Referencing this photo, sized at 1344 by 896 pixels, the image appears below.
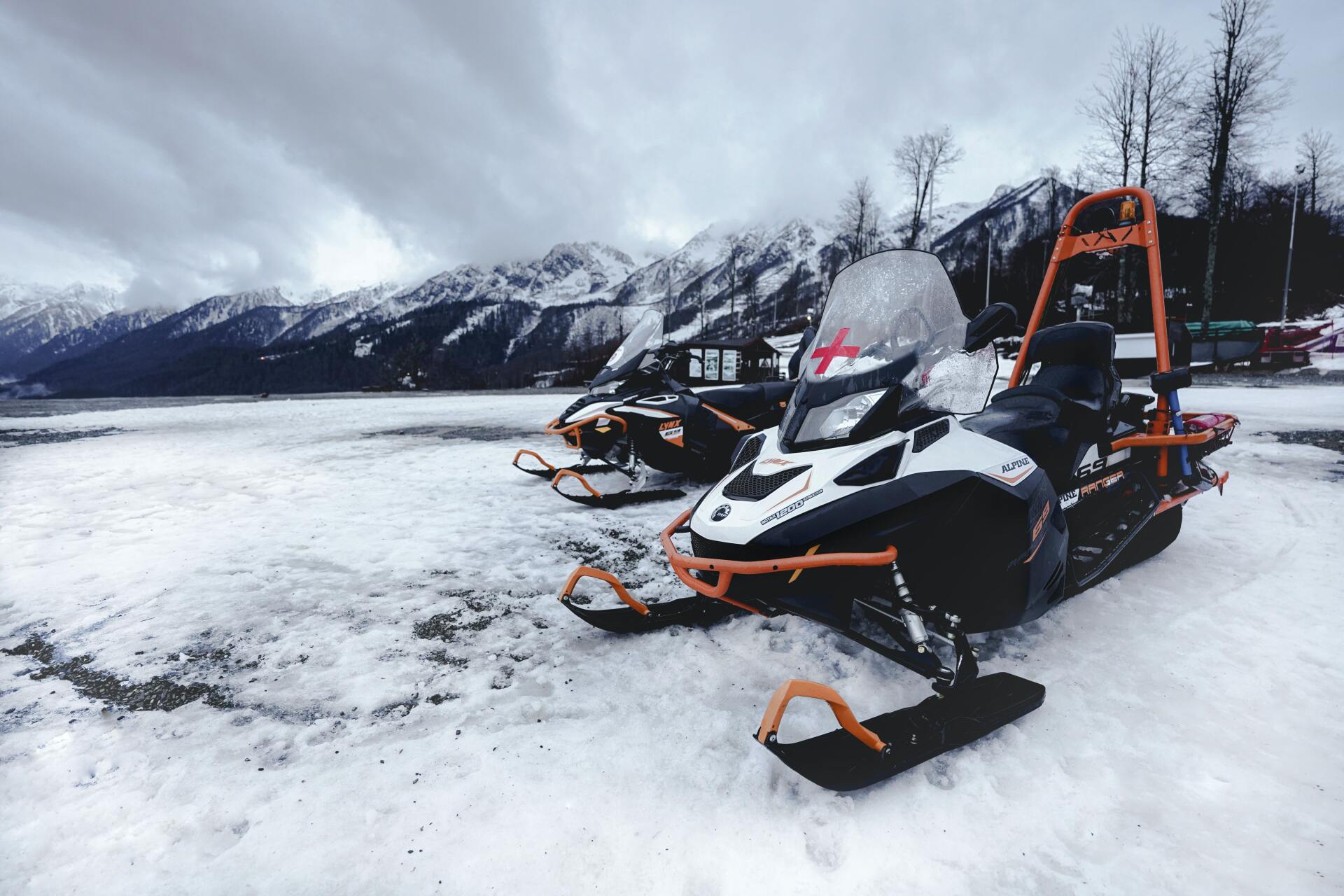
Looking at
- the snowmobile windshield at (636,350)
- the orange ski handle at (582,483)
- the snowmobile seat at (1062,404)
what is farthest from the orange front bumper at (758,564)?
the snowmobile windshield at (636,350)

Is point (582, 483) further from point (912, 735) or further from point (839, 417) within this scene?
point (912, 735)

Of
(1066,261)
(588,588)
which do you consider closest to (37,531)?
(588,588)

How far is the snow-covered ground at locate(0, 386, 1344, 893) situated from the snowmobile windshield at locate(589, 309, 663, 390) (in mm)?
2403

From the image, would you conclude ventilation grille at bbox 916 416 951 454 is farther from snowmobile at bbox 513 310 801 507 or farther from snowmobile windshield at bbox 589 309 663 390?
snowmobile windshield at bbox 589 309 663 390

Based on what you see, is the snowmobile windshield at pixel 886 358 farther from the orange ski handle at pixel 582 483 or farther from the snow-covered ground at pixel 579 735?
the orange ski handle at pixel 582 483

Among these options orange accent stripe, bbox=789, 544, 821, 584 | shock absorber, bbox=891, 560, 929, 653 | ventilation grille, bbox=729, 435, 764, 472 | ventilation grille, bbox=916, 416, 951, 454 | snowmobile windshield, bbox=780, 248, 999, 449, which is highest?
snowmobile windshield, bbox=780, 248, 999, 449

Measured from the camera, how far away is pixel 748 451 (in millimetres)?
2766

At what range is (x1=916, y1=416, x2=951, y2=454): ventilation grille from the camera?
92.5 inches

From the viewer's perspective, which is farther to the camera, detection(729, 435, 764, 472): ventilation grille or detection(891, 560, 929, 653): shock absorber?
detection(729, 435, 764, 472): ventilation grille

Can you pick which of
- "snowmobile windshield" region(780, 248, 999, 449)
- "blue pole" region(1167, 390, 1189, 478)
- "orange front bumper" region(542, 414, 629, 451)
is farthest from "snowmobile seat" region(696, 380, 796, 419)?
"snowmobile windshield" region(780, 248, 999, 449)

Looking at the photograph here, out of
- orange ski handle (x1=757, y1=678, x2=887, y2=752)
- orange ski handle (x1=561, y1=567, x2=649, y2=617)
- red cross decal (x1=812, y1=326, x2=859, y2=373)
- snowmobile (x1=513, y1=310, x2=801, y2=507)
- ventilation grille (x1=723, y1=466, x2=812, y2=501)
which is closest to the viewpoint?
orange ski handle (x1=757, y1=678, x2=887, y2=752)

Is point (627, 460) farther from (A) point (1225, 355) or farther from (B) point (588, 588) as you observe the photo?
(A) point (1225, 355)

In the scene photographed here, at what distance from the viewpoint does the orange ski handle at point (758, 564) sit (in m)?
2.01

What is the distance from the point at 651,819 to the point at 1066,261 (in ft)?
15.0
